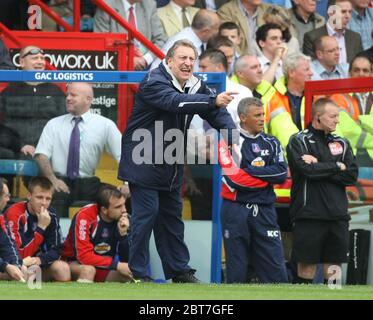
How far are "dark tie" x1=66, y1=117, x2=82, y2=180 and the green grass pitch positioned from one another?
2.08 m

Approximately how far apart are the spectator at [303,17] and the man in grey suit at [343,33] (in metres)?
0.13

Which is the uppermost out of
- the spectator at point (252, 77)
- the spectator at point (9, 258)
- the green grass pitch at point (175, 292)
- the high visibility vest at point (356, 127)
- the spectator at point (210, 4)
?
the spectator at point (210, 4)

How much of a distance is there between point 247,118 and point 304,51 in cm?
447

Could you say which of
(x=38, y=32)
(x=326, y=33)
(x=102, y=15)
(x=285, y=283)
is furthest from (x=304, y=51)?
(x=285, y=283)

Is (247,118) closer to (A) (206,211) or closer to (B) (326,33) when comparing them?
(A) (206,211)

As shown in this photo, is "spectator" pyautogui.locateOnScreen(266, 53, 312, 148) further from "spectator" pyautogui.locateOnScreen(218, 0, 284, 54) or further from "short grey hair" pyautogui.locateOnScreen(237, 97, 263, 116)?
"short grey hair" pyautogui.locateOnScreen(237, 97, 263, 116)

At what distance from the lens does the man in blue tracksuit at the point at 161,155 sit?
12156 millimetres

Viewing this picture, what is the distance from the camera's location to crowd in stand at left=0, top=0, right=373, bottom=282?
13609 mm

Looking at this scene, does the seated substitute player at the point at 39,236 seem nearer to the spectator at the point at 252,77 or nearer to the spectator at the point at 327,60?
the spectator at the point at 252,77

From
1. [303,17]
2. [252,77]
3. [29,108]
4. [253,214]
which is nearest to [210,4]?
[303,17]

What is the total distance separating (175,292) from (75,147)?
3.35 m

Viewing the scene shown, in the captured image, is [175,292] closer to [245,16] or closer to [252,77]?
[252,77]

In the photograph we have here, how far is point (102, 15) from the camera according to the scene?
16812 mm

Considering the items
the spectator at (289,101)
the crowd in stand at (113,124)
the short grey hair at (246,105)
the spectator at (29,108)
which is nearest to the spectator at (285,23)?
the crowd in stand at (113,124)
